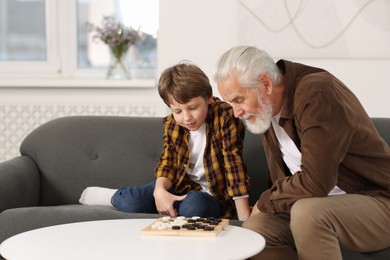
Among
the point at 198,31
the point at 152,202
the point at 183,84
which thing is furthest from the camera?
the point at 198,31

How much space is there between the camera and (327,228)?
2180 mm

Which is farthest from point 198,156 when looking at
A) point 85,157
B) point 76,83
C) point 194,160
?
point 76,83

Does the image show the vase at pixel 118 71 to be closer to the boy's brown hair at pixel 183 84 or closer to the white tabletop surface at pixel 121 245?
the boy's brown hair at pixel 183 84

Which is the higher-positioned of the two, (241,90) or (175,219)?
(241,90)

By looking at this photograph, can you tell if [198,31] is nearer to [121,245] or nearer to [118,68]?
[118,68]

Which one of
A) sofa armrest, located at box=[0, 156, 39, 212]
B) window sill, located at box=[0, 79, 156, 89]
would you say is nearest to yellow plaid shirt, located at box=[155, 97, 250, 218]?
sofa armrest, located at box=[0, 156, 39, 212]

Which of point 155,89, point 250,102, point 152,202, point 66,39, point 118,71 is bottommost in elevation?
point 152,202

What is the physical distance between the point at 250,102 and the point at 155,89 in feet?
7.82

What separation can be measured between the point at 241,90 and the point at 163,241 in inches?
24.1

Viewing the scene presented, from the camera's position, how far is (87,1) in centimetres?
498

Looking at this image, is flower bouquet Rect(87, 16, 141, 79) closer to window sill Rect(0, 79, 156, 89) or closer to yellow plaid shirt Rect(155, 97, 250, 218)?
window sill Rect(0, 79, 156, 89)

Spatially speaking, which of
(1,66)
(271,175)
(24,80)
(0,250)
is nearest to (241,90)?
(271,175)

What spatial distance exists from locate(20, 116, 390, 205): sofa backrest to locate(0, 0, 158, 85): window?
5.32ft

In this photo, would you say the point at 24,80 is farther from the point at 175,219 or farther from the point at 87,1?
the point at 175,219
